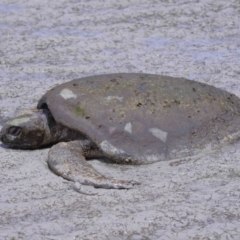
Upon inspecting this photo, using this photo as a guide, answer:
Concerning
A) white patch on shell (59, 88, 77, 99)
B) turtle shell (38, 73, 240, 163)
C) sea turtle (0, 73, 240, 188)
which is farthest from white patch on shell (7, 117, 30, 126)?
white patch on shell (59, 88, 77, 99)

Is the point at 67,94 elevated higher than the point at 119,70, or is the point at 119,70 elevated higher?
the point at 67,94

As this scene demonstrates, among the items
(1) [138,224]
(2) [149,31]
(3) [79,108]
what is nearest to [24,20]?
(2) [149,31]

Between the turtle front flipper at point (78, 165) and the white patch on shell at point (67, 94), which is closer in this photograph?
the turtle front flipper at point (78, 165)

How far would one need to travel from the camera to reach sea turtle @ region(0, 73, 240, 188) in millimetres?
4477

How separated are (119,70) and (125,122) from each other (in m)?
1.75

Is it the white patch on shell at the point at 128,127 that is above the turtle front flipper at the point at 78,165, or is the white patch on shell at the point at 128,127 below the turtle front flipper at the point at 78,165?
above

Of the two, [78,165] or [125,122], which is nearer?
[78,165]

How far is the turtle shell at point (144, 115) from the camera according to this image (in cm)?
450

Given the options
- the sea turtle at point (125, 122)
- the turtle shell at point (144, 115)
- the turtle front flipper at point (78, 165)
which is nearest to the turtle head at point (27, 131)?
the sea turtle at point (125, 122)

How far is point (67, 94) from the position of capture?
4688mm

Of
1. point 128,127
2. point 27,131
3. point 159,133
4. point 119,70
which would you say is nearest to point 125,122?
point 128,127

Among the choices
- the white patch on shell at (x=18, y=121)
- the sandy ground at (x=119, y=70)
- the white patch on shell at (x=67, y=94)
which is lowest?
the sandy ground at (x=119, y=70)

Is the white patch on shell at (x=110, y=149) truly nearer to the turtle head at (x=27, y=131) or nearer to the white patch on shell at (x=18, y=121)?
A: the turtle head at (x=27, y=131)

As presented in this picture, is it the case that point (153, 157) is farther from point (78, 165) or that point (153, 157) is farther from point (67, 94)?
point (67, 94)
